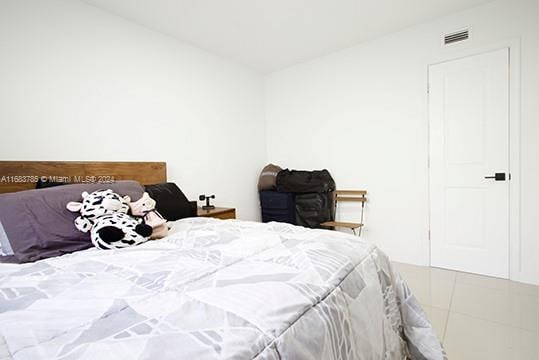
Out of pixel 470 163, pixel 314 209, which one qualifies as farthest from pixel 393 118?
pixel 314 209

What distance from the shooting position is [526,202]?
2.39 m

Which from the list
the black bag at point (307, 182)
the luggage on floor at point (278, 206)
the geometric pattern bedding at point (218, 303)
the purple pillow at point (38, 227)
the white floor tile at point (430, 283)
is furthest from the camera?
the luggage on floor at point (278, 206)

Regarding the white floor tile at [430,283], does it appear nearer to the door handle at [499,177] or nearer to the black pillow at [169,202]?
the door handle at [499,177]

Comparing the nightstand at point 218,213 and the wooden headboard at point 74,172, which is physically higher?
the wooden headboard at point 74,172

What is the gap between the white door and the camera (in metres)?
2.48

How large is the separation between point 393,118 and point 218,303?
296 centimetres

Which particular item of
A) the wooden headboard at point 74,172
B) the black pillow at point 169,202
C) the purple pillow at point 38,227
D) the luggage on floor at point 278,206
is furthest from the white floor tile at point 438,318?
the wooden headboard at point 74,172

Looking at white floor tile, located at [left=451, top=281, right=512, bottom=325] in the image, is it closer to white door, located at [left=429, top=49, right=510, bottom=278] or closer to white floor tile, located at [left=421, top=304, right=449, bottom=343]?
white floor tile, located at [left=421, top=304, right=449, bottom=343]

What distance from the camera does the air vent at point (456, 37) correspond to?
2.60m

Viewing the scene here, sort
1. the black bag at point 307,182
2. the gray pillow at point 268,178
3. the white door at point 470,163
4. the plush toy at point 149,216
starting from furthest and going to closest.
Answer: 1. the gray pillow at point 268,178
2. the black bag at point 307,182
3. the white door at point 470,163
4. the plush toy at point 149,216

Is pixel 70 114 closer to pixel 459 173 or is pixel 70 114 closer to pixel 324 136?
pixel 324 136

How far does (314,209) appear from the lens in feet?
10.9

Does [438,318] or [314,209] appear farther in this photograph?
[314,209]

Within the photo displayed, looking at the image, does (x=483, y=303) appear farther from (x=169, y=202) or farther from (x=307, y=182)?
(x=169, y=202)
